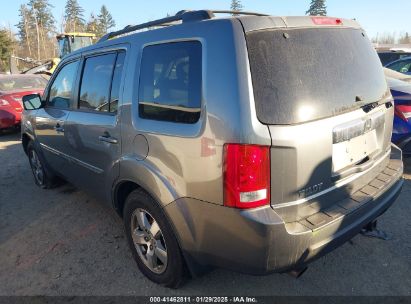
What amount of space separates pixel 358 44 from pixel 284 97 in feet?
3.40

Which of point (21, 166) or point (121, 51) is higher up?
point (121, 51)

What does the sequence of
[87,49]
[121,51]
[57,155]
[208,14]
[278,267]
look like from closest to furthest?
1. [278,267]
2. [208,14]
3. [121,51]
4. [87,49]
5. [57,155]

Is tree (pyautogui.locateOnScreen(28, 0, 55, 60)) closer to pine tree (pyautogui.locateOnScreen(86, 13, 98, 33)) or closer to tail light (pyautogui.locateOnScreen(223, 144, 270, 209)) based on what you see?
pine tree (pyautogui.locateOnScreen(86, 13, 98, 33))

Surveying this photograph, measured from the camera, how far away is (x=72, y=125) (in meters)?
3.51

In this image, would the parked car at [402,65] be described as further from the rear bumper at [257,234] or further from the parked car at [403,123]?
the rear bumper at [257,234]

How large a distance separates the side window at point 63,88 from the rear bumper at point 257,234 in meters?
2.04

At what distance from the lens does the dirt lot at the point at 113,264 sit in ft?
8.92

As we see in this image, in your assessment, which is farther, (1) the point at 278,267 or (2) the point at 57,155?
(2) the point at 57,155

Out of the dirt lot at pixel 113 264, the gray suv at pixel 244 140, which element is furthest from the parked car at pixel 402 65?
the gray suv at pixel 244 140

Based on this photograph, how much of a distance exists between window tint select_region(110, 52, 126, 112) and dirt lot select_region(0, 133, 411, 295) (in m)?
1.39

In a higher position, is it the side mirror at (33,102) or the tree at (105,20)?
the tree at (105,20)

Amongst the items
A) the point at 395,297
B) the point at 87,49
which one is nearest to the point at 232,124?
the point at 395,297

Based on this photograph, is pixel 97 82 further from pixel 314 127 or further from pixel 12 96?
pixel 12 96

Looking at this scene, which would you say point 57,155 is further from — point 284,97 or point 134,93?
point 284,97
